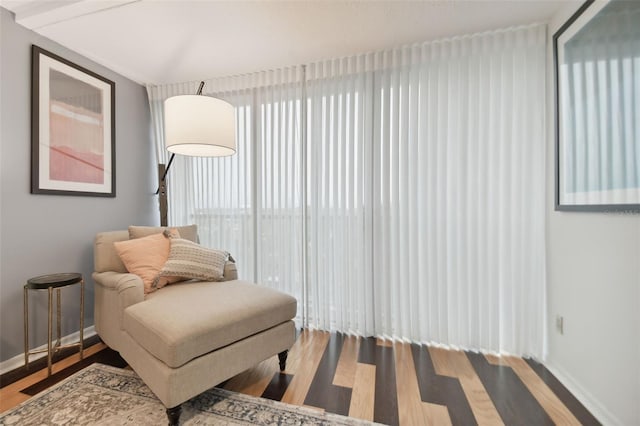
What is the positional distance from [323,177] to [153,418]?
1941 mm

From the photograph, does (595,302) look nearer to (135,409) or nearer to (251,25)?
(135,409)

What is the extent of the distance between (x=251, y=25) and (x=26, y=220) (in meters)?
2.11

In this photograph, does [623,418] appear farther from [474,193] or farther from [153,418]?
[153,418]

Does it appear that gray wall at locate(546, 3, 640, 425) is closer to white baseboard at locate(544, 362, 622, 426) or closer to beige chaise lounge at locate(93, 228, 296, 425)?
white baseboard at locate(544, 362, 622, 426)

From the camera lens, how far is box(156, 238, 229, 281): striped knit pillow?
190 cm

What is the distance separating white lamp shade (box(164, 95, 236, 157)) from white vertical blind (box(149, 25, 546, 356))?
81 centimetres

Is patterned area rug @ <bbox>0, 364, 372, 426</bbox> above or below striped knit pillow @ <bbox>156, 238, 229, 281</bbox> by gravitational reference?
below

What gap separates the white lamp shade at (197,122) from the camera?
1.72 metres

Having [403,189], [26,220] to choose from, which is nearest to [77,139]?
[26,220]

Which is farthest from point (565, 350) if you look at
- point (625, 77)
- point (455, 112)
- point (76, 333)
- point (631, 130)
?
point (76, 333)

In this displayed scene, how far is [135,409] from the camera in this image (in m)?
1.44

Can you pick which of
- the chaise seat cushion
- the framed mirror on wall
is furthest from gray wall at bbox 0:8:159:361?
the framed mirror on wall

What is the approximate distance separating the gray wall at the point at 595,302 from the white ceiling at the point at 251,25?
0.68 meters

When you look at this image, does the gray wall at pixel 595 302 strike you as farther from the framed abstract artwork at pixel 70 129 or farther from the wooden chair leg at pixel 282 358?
the framed abstract artwork at pixel 70 129
